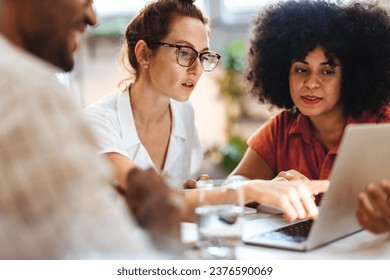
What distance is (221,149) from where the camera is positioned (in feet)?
12.9

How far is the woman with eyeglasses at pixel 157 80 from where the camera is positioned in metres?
1.93

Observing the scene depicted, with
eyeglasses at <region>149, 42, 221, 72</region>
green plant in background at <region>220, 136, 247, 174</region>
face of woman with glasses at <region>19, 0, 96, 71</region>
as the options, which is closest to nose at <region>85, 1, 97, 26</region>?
face of woman with glasses at <region>19, 0, 96, 71</region>

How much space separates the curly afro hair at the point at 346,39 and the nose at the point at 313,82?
0.28 feet

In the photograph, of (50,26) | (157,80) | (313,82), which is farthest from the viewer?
(157,80)

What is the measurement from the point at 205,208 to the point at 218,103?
3025mm

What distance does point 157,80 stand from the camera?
1.98 m

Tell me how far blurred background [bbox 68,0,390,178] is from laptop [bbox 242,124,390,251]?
104 inches

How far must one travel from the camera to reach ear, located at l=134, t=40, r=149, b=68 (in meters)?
2.02

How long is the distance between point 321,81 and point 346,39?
17cm

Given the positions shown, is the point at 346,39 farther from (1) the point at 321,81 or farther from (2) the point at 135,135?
(2) the point at 135,135

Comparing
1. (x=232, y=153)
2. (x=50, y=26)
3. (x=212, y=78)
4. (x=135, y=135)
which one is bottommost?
(x=232, y=153)

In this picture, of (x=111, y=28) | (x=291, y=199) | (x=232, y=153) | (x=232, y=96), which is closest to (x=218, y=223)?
(x=291, y=199)

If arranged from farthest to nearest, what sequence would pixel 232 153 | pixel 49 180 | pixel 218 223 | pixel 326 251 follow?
pixel 232 153 → pixel 326 251 → pixel 218 223 → pixel 49 180
